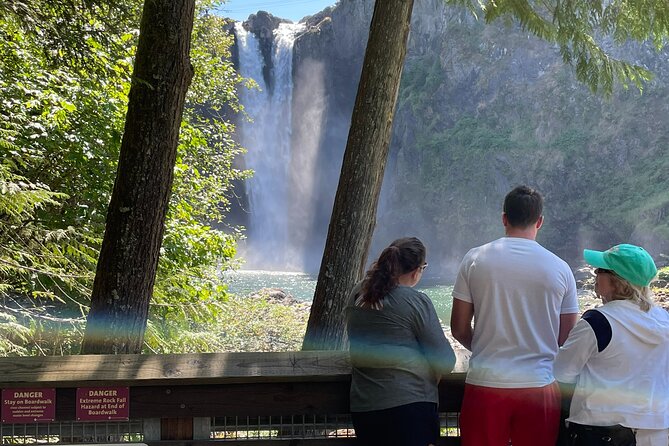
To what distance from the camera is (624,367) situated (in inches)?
89.1

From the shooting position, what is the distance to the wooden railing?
262 cm

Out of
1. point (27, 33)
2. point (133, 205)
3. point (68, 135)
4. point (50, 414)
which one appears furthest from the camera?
point (68, 135)

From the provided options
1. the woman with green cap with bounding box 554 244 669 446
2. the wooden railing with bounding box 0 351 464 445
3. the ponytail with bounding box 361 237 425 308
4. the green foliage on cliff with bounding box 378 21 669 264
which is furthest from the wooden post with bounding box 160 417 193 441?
the green foliage on cliff with bounding box 378 21 669 264

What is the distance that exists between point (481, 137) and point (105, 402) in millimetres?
55737

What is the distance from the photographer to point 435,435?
8.05ft

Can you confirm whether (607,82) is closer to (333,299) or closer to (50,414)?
(333,299)

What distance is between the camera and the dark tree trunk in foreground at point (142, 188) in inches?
138

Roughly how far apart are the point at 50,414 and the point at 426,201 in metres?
55.3

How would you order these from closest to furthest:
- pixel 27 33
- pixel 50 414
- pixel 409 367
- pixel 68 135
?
pixel 409 367 < pixel 50 414 < pixel 27 33 < pixel 68 135

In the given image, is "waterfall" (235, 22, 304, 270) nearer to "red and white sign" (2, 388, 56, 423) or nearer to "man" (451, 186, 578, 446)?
"red and white sign" (2, 388, 56, 423)

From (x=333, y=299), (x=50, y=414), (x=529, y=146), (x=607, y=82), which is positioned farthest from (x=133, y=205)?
(x=529, y=146)

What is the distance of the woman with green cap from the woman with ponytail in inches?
17.8

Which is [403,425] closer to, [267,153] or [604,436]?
[604,436]

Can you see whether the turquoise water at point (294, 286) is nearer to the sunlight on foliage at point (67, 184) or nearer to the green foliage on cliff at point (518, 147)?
the sunlight on foliage at point (67, 184)
